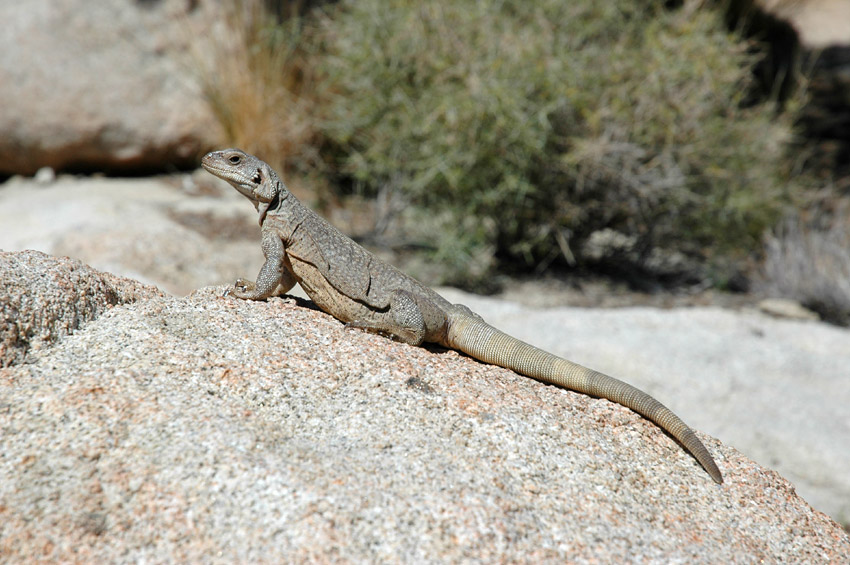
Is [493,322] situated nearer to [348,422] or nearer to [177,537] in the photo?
[348,422]

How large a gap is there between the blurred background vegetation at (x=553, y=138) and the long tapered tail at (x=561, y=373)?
4311 mm

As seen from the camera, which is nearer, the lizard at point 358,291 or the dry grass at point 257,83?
the lizard at point 358,291

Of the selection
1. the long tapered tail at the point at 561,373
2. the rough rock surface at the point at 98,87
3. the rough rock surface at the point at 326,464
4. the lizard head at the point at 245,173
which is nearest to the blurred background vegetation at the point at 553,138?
the rough rock surface at the point at 98,87

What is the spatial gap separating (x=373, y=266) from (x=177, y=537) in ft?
6.35

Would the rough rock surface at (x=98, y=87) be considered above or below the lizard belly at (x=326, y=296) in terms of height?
below

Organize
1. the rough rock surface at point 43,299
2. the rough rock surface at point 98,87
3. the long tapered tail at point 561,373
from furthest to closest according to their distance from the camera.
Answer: the rough rock surface at point 98,87, the long tapered tail at point 561,373, the rough rock surface at point 43,299

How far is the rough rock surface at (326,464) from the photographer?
Answer: 2.35 meters

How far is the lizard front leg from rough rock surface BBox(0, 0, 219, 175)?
23.5ft

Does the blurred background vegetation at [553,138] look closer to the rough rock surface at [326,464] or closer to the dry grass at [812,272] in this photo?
the dry grass at [812,272]

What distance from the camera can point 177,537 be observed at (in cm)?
230

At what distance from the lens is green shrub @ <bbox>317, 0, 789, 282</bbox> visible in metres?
7.86

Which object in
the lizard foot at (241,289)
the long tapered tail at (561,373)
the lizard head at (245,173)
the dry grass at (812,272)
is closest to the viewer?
the long tapered tail at (561,373)

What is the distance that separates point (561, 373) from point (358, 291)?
3.63 ft

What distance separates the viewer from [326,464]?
2621mm
